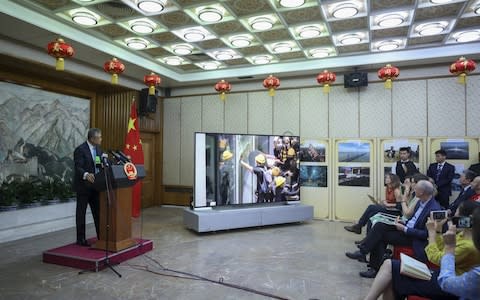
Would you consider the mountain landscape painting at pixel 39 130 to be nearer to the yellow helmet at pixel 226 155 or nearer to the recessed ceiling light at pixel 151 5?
the recessed ceiling light at pixel 151 5

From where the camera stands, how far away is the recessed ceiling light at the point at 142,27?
17.3ft

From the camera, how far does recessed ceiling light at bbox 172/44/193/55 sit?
641 centimetres

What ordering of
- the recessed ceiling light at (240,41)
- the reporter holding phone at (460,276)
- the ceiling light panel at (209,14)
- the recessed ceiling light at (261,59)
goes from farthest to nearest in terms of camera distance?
the recessed ceiling light at (261,59) < the recessed ceiling light at (240,41) < the ceiling light panel at (209,14) < the reporter holding phone at (460,276)

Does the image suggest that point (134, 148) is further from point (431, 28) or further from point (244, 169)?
point (431, 28)

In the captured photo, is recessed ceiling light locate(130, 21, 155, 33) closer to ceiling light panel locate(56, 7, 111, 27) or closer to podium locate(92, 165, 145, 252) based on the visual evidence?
ceiling light panel locate(56, 7, 111, 27)

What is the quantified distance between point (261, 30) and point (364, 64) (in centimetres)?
259

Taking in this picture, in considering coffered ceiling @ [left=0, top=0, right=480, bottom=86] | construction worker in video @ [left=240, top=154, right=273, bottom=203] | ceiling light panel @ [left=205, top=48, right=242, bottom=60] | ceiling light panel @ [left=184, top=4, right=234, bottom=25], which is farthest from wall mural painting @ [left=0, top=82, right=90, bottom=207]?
construction worker in video @ [left=240, top=154, right=273, bottom=203]

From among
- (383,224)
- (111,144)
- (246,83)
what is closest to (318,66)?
(246,83)

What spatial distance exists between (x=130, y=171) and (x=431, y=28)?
17.6ft

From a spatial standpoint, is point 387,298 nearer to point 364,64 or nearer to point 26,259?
point 26,259

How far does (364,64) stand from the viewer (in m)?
6.81

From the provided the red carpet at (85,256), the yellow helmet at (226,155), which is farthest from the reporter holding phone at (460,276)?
the yellow helmet at (226,155)

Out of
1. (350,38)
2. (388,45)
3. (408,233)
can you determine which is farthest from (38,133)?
(388,45)

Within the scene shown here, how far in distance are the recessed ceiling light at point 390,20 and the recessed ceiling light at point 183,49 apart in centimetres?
351
